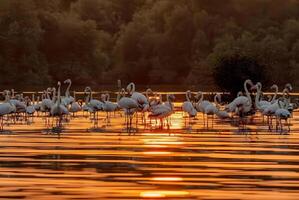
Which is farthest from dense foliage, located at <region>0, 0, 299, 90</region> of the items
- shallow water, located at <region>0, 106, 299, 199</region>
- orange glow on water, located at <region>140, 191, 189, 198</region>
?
orange glow on water, located at <region>140, 191, 189, 198</region>

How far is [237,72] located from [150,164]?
1245 inches

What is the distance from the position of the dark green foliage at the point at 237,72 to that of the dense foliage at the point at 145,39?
31842 millimetres

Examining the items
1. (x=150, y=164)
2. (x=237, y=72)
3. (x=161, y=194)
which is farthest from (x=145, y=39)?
(x=161, y=194)

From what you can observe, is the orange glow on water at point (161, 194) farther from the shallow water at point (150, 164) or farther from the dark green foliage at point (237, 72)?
the dark green foliage at point (237, 72)

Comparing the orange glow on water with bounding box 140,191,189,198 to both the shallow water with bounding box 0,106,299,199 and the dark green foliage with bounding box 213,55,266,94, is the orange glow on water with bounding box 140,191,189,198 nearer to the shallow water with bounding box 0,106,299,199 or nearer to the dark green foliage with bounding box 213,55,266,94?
the shallow water with bounding box 0,106,299,199

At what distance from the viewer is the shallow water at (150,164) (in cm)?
1452

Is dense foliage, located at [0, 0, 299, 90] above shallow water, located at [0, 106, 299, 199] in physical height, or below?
above

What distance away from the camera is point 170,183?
607 inches

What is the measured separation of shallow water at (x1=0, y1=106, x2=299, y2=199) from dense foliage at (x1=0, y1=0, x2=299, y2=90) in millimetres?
58260

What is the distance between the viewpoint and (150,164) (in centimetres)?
1803

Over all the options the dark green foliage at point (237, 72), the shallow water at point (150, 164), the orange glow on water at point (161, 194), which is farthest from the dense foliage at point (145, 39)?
the orange glow on water at point (161, 194)

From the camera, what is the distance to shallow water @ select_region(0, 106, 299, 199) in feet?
47.6

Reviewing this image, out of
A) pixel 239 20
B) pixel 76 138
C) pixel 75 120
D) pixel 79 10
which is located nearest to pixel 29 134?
pixel 76 138

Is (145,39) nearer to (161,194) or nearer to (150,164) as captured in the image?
(150,164)
